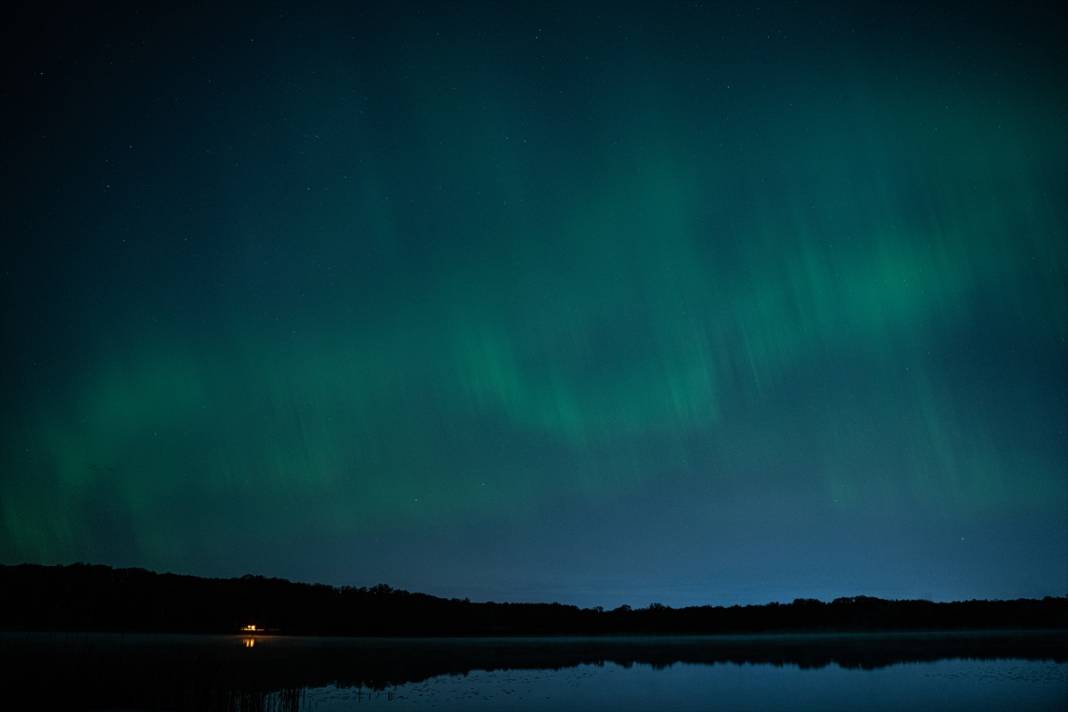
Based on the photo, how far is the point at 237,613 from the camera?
11231 centimetres

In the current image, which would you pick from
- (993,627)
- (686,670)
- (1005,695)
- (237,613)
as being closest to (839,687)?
(1005,695)

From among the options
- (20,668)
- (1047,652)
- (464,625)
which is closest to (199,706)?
(20,668)

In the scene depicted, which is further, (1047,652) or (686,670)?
(1047,652)

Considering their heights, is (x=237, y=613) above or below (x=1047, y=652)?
above

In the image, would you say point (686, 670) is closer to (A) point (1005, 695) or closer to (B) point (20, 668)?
(A) point (1005, 695)

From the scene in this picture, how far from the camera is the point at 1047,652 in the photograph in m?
69.3

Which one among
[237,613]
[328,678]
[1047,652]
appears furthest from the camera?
[237,613]

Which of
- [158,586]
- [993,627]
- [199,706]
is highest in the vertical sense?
[158,586]

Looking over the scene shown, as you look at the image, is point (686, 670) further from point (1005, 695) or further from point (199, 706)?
point (199, 706)

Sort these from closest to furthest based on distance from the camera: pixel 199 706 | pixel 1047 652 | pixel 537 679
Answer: pixel 199 706 < pixel 537 679 < pixel 1047 652

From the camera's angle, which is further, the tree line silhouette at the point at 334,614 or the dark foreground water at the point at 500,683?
the tree line silhouette at the point at 334,614

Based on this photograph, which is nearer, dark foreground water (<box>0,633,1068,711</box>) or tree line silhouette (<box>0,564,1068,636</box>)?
dark foreground water (<box>0,633,1068,711</box>)

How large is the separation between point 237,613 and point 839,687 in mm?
95898

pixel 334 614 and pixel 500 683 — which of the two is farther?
pixel 334 614
